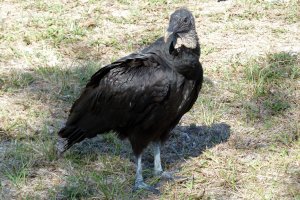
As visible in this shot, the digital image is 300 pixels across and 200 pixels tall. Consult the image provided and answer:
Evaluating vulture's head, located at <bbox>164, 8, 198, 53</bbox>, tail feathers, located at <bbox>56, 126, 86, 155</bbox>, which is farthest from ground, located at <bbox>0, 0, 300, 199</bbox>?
vulture's head, located at <bbox>164, 8, 198, 53</bbox>

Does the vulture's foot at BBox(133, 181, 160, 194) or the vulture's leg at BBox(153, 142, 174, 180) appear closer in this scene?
the vulture's foot at BBox(133, 181, 160, 194)

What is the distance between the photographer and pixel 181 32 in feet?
12.0

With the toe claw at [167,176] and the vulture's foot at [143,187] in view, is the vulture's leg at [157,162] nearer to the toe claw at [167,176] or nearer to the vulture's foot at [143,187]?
the toe claw at [167,176]

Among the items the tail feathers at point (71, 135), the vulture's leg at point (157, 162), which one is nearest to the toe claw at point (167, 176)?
the vulture's leg at point (157, 162)

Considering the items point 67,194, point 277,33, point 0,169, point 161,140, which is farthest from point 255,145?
point 277,33

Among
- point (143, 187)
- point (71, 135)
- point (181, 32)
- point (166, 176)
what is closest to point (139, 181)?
point (143, 187)

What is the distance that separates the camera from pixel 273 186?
3.77 meters

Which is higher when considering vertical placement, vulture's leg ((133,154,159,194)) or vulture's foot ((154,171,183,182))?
vulture's leg ((133,154,159,194))

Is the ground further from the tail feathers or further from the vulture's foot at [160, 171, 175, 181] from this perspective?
the tail feathers

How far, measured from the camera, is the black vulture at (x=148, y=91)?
3621 millimetres

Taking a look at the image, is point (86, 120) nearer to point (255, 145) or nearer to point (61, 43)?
point (255, 145)

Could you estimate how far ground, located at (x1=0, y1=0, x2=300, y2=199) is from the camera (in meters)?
3.83

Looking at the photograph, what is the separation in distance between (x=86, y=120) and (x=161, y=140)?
55 cm

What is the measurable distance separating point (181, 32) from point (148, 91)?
44 cm
